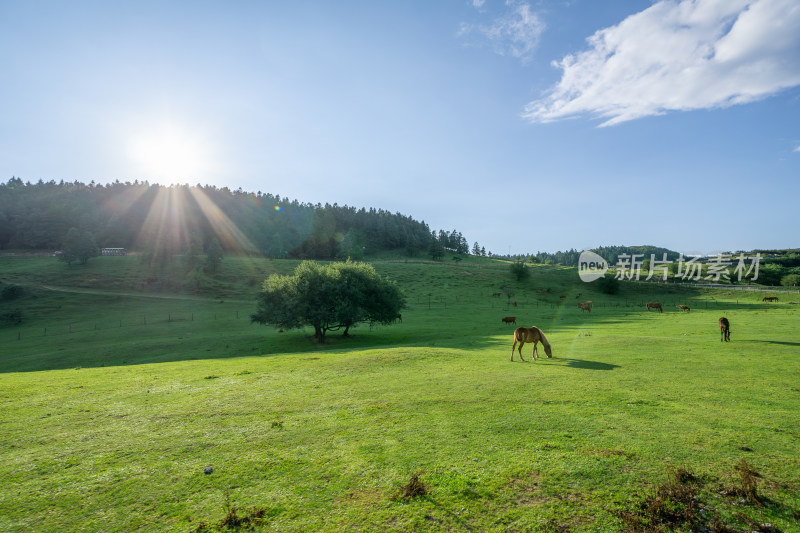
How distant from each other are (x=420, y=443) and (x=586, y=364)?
1408 centimetres

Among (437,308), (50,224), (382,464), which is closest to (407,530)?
(382,464)

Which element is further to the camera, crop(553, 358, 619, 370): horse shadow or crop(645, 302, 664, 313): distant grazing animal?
crop(645, 302, 664, 313): distant grazing animal

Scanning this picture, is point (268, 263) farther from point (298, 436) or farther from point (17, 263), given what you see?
point (298, 436)

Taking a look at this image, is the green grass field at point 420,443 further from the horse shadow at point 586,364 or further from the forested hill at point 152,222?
the forested hill at point 152,222

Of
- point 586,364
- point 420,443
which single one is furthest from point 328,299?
point 420,443

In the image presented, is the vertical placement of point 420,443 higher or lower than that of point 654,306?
lower

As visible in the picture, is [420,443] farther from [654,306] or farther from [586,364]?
[654,306]

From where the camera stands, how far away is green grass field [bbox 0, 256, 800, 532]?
702cm

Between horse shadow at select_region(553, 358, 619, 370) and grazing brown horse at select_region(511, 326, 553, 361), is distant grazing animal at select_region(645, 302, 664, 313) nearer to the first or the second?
grazing brown horse at select_region(511, 326, 553, 361)

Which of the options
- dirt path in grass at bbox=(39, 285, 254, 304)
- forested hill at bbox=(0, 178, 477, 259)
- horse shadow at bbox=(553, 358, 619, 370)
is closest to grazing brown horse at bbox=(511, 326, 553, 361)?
horse shadow at bbox=(553, 358, 619, 370)

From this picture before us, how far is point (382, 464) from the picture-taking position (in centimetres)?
896

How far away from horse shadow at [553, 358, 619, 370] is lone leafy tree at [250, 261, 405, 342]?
24.9m

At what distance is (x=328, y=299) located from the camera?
139 feet

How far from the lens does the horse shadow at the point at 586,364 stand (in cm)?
1906
